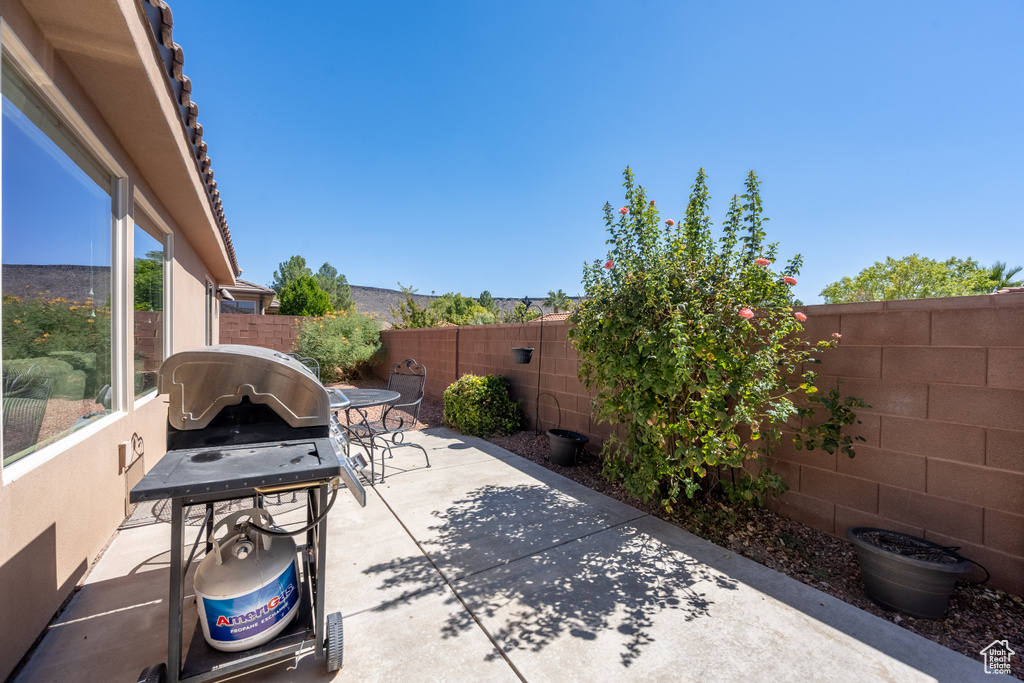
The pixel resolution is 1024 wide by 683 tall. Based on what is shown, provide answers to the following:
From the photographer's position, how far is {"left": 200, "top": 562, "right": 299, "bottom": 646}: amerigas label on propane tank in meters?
1.40

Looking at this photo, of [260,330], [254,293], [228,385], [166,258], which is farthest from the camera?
[254,293]

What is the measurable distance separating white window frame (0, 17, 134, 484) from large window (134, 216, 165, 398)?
39 centimetres

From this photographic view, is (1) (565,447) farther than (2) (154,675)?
Yes

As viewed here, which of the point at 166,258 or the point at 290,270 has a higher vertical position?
the point at 290,270

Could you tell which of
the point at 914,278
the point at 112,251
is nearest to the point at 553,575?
the point at 112,251

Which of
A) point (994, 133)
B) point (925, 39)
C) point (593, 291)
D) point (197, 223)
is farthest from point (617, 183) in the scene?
point (994, 133)

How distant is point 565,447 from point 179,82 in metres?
4.19

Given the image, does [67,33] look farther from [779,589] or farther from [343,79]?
[343,79]

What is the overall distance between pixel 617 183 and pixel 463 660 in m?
3.22

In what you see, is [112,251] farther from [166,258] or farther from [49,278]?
[166,258]

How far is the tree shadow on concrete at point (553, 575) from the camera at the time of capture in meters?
1.86

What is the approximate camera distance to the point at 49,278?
1.98m

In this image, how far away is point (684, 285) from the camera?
2744 millimetres

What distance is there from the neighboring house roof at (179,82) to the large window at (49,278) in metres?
0.62
